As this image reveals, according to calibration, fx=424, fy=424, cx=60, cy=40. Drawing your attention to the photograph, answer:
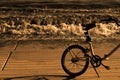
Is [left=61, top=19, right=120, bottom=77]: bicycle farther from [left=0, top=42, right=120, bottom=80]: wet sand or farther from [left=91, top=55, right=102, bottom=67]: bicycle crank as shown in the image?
[left=0, top=42, right=120, bottom=80]: wet sand

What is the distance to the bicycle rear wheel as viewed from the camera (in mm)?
7332

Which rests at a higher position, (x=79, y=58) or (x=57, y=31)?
(x=79, y=58)

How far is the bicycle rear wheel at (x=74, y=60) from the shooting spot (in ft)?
24.1

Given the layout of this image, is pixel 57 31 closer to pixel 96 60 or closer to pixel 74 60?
pixel 74 60

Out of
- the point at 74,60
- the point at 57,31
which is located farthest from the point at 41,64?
the point at 57,31

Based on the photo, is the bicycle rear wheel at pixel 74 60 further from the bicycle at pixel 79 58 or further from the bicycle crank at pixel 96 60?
the bicycle crank at pixel 96 60

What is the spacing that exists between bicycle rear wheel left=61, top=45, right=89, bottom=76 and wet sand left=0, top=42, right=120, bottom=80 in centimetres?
13

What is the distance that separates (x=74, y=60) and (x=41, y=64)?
108 centimetres

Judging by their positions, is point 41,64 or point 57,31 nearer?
point 41,64

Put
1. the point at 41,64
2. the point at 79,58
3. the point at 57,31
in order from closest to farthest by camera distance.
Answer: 1. the point at 79,58
2. the point at 41,64
3. the point at 57,31

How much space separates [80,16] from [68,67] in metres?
7.56

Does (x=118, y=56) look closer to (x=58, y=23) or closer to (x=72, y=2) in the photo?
(x=58, y=23)

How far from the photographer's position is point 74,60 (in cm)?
744

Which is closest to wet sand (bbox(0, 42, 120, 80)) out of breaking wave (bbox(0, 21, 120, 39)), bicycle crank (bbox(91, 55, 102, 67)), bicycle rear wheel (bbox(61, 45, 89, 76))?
bicycle rear wheel (bbox(61, 45, 89, 76))
